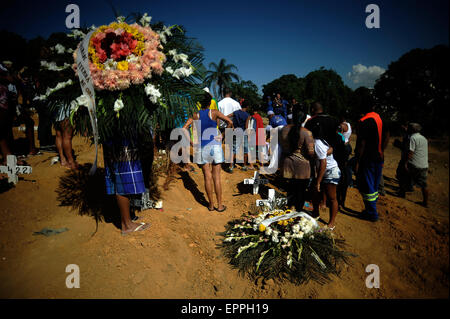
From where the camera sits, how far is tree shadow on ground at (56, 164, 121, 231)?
11.8ft

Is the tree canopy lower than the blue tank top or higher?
higher

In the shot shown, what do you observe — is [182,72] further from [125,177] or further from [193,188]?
[193,188]

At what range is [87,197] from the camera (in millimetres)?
3855

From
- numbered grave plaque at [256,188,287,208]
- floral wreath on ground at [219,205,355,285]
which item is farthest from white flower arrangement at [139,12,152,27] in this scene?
numbered grave plaque at [256,188,287,208]

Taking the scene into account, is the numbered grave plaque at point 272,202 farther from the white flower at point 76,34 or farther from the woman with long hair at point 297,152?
the white flower at point 76,34

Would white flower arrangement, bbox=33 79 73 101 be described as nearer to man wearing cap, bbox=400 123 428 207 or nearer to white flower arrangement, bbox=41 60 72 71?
white flower arrangement, bbox=41 60 72 71

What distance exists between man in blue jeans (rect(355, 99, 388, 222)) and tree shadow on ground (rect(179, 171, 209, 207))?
312 cm

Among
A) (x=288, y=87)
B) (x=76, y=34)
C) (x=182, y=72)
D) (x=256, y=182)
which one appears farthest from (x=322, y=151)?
(x=288, y=87)

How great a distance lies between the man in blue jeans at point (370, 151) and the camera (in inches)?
136

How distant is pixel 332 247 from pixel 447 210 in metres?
1.69

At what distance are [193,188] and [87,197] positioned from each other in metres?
2.41
